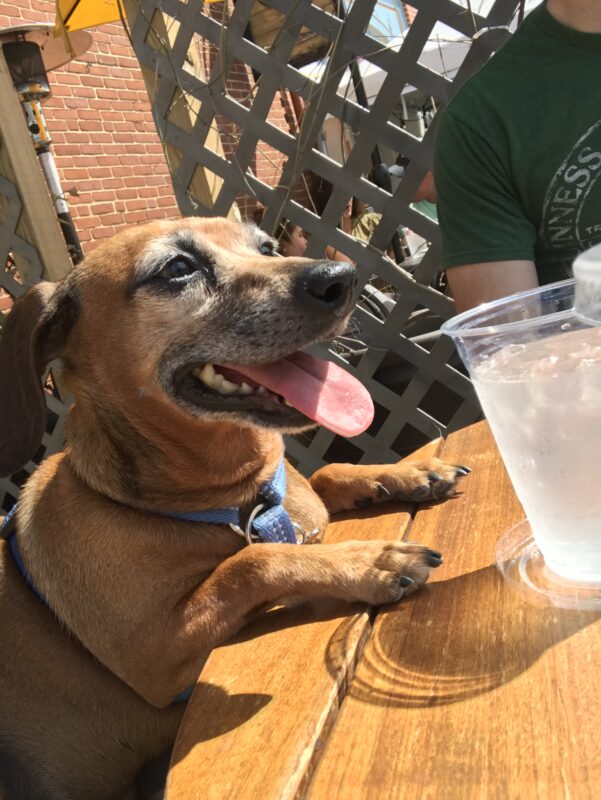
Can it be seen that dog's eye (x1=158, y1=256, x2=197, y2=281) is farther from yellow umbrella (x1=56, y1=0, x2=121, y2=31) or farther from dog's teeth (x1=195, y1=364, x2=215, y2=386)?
yellow umbrella (x1=56, y1=0, x2=121, y2=31)

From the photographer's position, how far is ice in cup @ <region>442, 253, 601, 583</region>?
3.10ft

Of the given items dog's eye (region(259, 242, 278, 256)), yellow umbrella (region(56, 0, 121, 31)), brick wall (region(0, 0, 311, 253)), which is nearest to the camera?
dog's eye (region(259, 242, 278, 256))

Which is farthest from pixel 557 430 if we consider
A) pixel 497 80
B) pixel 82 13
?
pixel 82 13

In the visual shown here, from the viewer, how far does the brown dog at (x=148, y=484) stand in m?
1.59

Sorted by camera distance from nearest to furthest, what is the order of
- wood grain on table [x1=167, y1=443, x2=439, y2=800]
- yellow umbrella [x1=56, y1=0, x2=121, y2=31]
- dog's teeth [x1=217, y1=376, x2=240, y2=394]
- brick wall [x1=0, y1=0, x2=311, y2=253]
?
wood grain on table [x1=167, y1=443, x2=439, y2=800] → dog's teeth [x1=217, y1=376, x2=240, y2=394] → yellow umbrella [x1=56, y1=0, x2=121, y2=31] → brick wall [x1=0, y1=0, x2=311, y2=253]

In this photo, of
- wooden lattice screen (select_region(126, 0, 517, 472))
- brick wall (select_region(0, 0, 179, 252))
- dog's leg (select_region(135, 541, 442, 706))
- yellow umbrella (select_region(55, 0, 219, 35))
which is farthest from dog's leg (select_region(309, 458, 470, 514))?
brick wall (select_region(0, 0, 179, 252))

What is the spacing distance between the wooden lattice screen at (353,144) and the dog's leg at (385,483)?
→ 4.46 ft

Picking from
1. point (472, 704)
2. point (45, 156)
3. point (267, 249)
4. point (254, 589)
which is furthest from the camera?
point (45, 156)

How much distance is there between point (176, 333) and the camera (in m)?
2.05

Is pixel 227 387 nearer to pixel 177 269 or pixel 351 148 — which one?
pixel 177 269

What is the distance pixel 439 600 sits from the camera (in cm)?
118

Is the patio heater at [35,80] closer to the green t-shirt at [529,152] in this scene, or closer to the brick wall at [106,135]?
the brick wall at [106,135]

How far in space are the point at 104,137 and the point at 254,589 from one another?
7.74 metres

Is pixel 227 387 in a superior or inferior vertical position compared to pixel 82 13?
inferior
